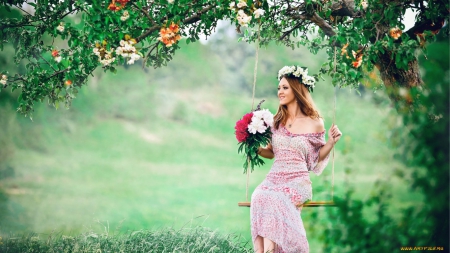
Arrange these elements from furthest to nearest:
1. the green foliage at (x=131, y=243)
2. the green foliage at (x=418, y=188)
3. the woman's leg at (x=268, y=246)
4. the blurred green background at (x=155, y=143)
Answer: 1. the blurred green background at (x=155, y=143)
2. the green foliage at (x=131, y=243)
3. the woman's leg at (x=268, y=246)
4. the green foliage at (x=418, y=188)

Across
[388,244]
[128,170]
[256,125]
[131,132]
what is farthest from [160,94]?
[388,244]

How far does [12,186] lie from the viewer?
1291cm

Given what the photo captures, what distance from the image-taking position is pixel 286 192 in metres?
3.62

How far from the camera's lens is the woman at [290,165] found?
11.5 ft

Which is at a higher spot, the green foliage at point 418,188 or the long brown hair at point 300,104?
the long brown hair at point 300,104

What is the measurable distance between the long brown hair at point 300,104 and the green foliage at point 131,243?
118 centimetres

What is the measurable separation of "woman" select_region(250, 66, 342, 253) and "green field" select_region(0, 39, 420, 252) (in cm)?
965

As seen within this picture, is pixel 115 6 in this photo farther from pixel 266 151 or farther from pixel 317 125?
pixel 317 125

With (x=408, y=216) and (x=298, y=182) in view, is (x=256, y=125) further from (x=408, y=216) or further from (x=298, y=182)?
(x=408, y=216)

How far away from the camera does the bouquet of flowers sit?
372 centimetres

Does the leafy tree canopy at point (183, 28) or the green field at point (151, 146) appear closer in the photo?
the leafy tree canopy at point (183, 28)

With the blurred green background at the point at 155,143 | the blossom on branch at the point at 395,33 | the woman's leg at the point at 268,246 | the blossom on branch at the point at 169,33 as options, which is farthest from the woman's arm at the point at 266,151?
the blurred green background at the point at 155,143

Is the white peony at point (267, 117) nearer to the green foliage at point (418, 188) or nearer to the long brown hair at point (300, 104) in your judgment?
the long brown hair at point (300, 104)

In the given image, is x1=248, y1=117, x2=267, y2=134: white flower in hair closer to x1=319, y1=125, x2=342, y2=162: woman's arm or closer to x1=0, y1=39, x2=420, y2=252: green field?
x1=319, y1=125, x2=342, y2=162: woman's arm
